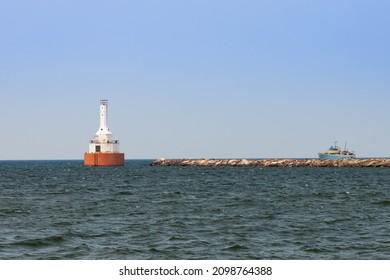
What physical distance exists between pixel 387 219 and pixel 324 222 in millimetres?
3212

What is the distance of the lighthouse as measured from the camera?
112812 mm

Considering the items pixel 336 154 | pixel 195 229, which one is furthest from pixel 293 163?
pixel 195 229

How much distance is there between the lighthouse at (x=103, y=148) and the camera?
4441 inches

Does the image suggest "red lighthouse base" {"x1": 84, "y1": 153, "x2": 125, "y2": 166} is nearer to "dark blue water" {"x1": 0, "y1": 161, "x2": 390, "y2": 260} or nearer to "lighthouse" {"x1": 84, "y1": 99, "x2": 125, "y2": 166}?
"lighthouse" {"x1": 84, "y1": 99, "x2": 125, "y2": 166}

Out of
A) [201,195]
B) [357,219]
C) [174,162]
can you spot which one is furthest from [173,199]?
[174,162]

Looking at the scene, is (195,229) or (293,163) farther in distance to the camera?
(293,163)

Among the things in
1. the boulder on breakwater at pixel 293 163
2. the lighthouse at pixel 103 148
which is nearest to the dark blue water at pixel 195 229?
the lighthouse at pixel 103 148

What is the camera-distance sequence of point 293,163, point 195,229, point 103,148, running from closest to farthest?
point 195,229, point 103,148, point 293,163

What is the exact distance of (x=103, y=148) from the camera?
374 feet

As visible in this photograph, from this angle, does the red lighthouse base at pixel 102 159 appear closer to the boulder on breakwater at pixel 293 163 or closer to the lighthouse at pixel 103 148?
the lighthouse at pixel 103 148

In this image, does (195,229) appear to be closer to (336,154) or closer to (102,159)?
(102,159)

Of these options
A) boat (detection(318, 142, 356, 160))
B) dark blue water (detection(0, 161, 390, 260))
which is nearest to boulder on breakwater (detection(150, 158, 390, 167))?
boat (detection(318, 142, 356, 160))

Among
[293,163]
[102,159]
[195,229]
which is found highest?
[102,159]

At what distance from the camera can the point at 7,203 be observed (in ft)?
114
